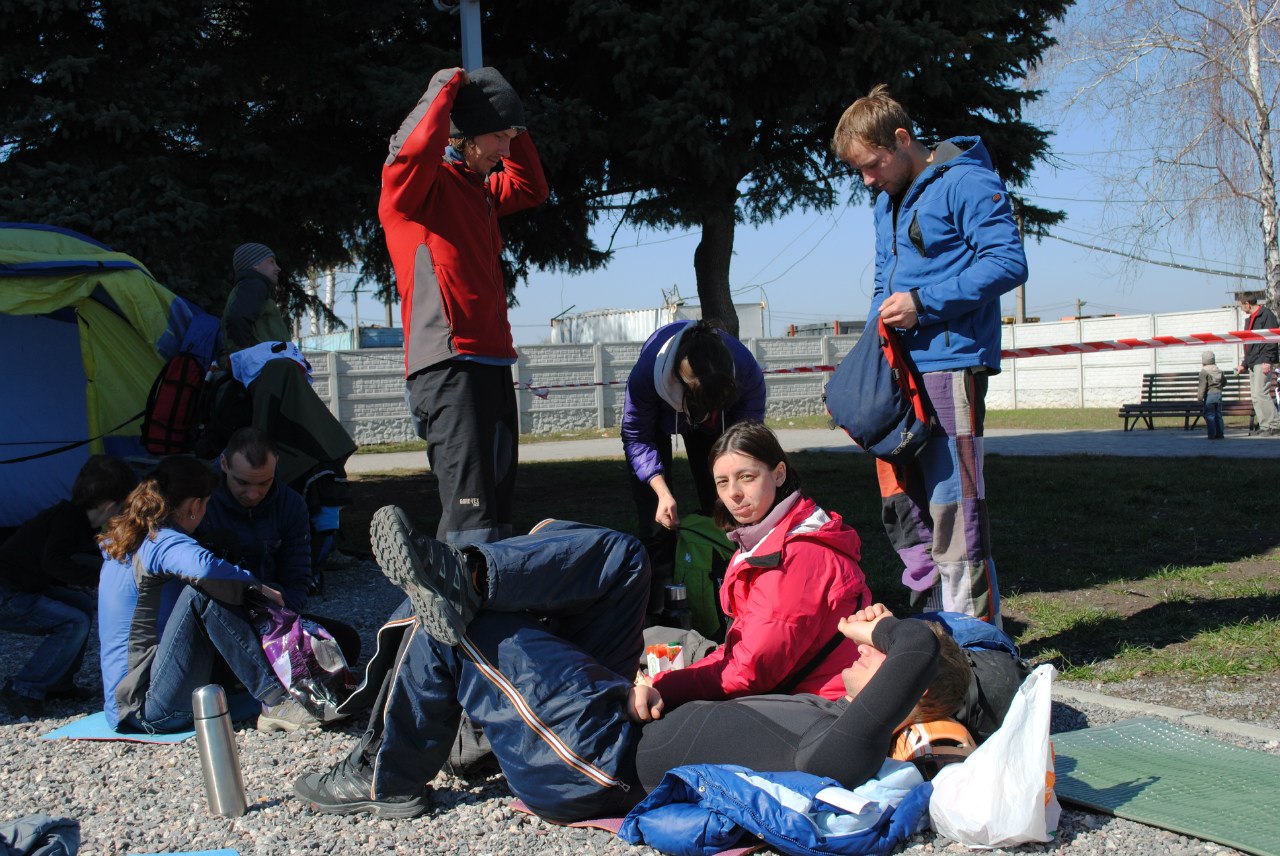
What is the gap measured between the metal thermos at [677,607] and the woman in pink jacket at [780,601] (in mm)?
1026

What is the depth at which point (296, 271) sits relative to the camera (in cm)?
853

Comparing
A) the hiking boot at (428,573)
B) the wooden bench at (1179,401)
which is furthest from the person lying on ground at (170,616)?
the wooden bench at (1179,401)

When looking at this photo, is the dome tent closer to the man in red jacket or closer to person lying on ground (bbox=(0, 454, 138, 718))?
person lying on ground (bbox=(0, 454, 138, 718))

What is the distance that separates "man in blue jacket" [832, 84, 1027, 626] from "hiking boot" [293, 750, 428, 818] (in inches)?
75.0

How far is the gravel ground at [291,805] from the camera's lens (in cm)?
278

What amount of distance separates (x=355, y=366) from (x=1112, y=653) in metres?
17.3

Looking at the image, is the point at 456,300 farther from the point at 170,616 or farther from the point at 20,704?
the point at 20,704

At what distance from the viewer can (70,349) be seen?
24.7ft

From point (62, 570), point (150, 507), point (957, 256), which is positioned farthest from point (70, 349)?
point (957, 256)

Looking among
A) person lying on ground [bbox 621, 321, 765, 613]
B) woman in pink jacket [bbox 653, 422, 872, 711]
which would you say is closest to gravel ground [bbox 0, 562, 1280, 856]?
woman in pink jacket [bbox 653, 422, 872, 711]

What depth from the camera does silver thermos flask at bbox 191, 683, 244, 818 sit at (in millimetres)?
3059

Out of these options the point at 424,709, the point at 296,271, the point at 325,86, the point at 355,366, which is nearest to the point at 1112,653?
the point at 424,709

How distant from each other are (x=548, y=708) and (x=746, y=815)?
582mm

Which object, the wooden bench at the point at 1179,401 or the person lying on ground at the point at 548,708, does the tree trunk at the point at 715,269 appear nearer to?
the person lying on ground at the point at 548,708
